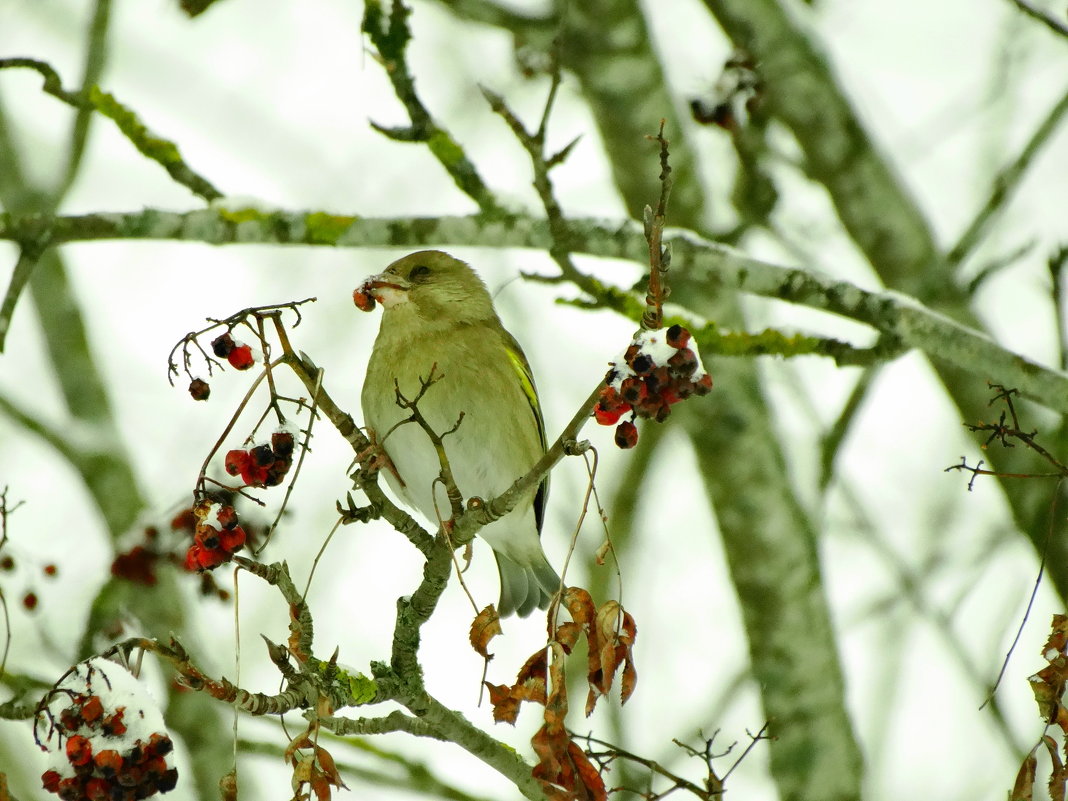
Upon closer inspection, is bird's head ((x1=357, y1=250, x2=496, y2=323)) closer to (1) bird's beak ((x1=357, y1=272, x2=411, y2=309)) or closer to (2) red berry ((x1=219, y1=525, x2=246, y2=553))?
(1) bird's beak ((x1=357, y1=272, x2=411, y2=309))

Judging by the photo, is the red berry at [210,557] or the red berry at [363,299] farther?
the red berry at [363,299]

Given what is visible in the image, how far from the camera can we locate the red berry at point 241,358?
7.88 feet

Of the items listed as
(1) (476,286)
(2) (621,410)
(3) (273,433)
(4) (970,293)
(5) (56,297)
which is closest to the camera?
(2) (621,410)

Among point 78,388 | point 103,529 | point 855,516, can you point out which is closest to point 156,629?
point 103,529

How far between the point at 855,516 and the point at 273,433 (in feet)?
19.7

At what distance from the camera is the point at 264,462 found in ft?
8.30

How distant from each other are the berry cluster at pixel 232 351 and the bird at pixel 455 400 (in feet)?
6.15

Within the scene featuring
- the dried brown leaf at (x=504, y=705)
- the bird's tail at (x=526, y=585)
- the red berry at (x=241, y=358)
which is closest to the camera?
the red berry at (x=241, y=358)

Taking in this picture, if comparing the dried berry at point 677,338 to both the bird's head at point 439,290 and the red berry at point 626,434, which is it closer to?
the red berry at point 626,434

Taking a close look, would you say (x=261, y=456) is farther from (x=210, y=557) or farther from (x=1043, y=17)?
(x=1043, y=17)

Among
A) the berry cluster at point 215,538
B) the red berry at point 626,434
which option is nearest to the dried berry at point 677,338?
the red berry at point 626,434

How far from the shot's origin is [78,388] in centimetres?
641

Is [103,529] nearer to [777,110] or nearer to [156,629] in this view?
[156,629]

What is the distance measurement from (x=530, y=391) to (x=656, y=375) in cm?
279
